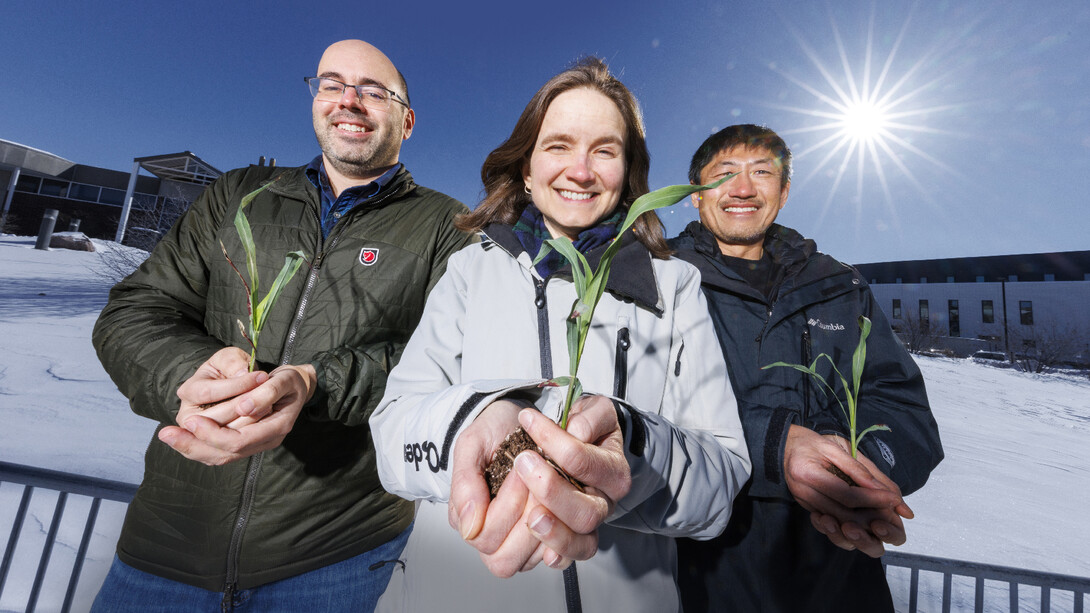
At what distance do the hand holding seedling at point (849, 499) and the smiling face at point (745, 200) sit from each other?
830 mm

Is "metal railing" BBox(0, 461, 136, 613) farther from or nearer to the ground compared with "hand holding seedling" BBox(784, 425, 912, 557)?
nearer to the ground

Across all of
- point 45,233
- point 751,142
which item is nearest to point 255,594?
point 751,142

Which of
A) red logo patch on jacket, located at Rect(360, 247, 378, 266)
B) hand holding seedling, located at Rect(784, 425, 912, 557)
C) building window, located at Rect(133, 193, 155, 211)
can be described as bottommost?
hand holding seedling, located at Rect(784, 425, 912, 557)

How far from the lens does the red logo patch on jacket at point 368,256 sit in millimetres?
1169

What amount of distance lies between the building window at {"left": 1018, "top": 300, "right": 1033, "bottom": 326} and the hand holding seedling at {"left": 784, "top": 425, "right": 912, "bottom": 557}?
30214 millimetres

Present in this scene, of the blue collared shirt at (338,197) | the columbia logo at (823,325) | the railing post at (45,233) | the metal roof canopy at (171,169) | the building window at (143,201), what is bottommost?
the columbia logo at (823,325)

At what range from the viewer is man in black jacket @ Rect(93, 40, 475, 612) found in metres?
1.02

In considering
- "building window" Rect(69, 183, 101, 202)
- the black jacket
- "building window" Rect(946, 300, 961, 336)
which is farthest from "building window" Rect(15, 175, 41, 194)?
"building window" Rect(946, 300, 961, 336)

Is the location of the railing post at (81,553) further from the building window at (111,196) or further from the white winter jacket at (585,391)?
the building window at (111,196)

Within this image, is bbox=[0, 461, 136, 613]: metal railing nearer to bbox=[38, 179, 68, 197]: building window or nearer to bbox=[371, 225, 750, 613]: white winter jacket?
bbox=[371, 225, 750, 613]: white winter jacket

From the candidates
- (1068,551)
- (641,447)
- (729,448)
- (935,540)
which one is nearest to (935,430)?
(729,448)

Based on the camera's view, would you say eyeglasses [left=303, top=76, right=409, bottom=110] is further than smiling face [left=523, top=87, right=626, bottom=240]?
Yes

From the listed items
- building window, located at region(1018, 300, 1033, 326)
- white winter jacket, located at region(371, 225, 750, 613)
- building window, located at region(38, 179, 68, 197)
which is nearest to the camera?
white winter jacket, located at region(371, 225, 750, 613)

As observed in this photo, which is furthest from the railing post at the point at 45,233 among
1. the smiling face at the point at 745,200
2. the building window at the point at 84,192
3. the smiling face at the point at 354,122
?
the smiling face at the point at 745,200
